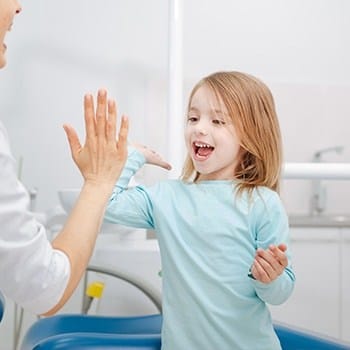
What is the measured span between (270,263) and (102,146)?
346 mm

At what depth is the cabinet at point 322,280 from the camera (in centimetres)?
217

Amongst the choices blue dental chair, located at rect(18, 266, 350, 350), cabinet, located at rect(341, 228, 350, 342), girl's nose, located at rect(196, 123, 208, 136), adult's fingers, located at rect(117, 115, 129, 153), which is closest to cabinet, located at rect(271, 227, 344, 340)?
cabinet, located at rect(341, 228, 350, 342)

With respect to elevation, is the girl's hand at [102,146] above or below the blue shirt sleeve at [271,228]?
above

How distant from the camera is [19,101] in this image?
7.21 ft

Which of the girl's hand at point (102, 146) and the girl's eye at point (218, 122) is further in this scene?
the girl's eye at point (218, 122)

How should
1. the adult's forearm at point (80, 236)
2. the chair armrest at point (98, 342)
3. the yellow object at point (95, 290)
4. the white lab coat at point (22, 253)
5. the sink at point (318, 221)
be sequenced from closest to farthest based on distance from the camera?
the white lab coat at point (22, 253) → the adult's forearm at point (80, 236) → the chair armrest at point (98, 342) → the yellow object at point (95, 290) → the sink at point (318, 221)

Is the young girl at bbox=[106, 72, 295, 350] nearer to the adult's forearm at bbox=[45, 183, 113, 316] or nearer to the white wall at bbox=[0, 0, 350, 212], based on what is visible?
the adult's forearm at bbox=[45, 183, 113, 316]

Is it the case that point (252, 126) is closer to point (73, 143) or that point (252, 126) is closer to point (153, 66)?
point (73, 143)

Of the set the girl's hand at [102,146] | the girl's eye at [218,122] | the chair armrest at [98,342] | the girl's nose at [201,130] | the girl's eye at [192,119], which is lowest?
the chair armrest at [98,342]

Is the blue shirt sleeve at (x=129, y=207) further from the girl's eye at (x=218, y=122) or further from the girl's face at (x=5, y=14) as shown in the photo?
the girl's face at (x=5, y=14)

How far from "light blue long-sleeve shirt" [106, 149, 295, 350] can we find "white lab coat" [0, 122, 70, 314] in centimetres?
33

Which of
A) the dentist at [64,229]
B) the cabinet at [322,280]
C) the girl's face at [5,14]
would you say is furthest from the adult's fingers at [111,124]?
the cabinet at [322,280]

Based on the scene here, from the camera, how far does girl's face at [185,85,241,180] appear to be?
3.59 ft

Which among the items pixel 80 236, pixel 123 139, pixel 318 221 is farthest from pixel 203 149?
pixel 318 221
